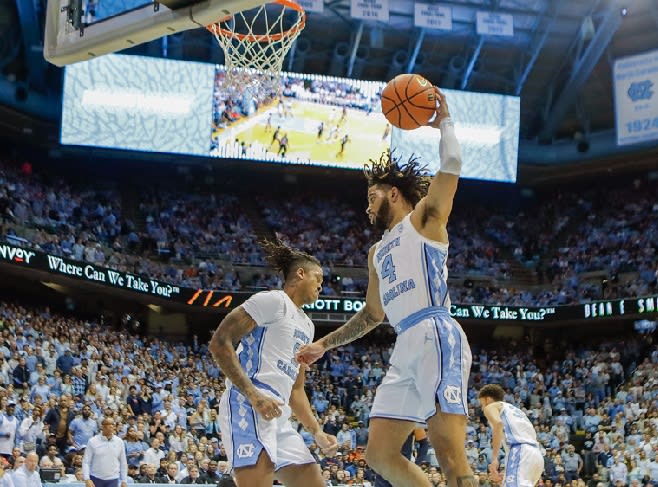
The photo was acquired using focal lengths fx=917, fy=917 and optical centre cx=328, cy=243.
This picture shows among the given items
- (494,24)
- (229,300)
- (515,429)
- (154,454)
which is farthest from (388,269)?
(494,24)

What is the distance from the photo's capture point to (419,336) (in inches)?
207

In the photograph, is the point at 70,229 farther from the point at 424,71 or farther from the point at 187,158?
the point at 424,71

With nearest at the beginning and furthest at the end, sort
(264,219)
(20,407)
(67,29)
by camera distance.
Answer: (67,29), (20,407), (264,219)

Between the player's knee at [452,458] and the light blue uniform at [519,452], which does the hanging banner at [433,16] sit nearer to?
the light blue uniform at [519,452]

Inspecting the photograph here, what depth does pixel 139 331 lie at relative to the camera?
88.1ft

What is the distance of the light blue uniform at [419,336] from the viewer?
515 centimetres

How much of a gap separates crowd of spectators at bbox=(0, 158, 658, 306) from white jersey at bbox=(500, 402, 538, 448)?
16701 mm

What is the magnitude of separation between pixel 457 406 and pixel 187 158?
952 inches

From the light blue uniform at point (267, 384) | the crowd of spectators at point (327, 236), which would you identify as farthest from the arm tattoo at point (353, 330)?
the crowd of spectators at point (327, 236)

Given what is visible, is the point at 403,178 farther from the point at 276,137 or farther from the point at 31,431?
the point at 276,137

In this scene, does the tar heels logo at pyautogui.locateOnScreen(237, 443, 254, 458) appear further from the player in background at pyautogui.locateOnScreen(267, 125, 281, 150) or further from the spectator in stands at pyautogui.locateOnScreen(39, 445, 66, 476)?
the player in background at pyautogui.locateOnScreen(267, 125, 281, 150)

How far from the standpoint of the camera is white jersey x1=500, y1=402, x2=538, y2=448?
8945mm

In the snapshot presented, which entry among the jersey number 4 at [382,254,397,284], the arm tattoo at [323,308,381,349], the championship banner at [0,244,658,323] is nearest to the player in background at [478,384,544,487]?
the arm tattoo at [323,308,381,349]

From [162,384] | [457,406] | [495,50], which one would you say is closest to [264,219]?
[495,50]
